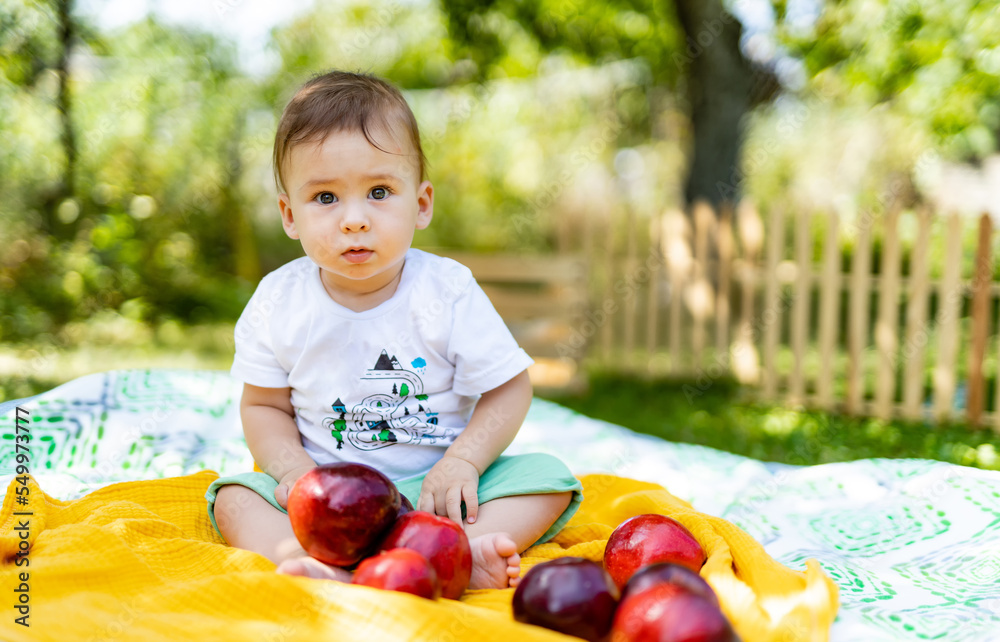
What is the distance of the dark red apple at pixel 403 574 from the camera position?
153 centimetres

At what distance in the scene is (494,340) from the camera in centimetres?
213

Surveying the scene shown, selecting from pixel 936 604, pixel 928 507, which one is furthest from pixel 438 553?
pixel 928 507

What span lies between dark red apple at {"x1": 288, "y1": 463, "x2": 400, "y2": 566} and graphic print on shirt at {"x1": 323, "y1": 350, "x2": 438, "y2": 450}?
0.44 meters

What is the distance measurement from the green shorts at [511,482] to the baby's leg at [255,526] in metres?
0.02

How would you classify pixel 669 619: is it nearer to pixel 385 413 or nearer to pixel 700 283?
pixel 385 413

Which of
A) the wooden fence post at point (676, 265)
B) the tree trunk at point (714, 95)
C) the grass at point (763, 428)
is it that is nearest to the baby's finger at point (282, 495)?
the grass at point (763, 428)

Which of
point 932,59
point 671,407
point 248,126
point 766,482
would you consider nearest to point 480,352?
point 766,482

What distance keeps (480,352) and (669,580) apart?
2.94ft

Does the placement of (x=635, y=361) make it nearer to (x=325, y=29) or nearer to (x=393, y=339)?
(x=393, y=339)

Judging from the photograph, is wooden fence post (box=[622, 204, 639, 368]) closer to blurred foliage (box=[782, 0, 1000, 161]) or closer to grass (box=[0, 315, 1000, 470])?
grass (box=[0, 315, 1000, 470])

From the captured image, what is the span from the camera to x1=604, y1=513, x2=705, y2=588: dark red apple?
70.3 inches

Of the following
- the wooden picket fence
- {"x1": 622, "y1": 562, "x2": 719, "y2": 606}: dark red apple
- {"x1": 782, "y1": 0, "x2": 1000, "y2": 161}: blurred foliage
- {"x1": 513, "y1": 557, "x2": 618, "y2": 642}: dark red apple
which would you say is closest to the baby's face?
{"x1": 513, "y1": 557, "x2": 618, "y2": 642}: dark red apple

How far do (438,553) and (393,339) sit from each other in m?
0.72

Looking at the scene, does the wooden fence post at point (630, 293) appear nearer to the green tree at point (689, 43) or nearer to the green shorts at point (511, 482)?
the green tree at point (689, 43)
